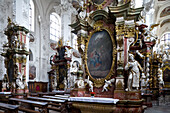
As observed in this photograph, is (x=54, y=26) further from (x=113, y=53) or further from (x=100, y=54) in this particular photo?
(x=113, y=53)

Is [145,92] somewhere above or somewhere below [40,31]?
below

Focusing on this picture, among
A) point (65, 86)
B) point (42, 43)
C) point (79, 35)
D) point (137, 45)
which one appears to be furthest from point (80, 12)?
point (42, 43)

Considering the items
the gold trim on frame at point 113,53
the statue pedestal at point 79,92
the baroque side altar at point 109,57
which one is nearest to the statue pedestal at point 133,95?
the baroque side altar at point 109,57

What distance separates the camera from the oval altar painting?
5.83 m

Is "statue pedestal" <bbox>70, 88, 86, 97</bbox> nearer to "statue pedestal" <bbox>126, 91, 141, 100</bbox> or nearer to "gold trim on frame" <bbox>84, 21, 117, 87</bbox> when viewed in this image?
"gold trim on frame" <bbox>84, 21, 117, 87</bbox>

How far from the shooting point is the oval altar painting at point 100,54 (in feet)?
19.1

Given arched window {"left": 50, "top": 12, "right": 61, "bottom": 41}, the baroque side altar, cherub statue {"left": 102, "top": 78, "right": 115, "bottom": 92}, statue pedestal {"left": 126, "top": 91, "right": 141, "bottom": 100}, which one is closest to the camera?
statue pedestal {"left": 126, "top": 91, "right": 141, "bottom": 100}

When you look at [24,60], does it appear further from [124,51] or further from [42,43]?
[42,43]

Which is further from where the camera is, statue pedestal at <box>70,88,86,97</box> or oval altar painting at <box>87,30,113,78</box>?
statue pedestal at <box>70,88,86,97</box>

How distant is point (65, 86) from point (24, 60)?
4747mm

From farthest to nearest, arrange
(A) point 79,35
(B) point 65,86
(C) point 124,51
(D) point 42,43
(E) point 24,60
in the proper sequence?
(D) point 42,43 < (B) point 65,86 < (E) point 24,60 < (A) point 79,35 < (C) point 124,51

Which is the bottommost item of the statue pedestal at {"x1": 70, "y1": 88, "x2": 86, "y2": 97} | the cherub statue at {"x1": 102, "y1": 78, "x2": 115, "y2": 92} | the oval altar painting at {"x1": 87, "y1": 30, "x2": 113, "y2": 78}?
the statue pedestal at {"x1": 70, "y1": 88, "x2": 86, "y2": 97}

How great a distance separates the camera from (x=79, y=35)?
6500 mm

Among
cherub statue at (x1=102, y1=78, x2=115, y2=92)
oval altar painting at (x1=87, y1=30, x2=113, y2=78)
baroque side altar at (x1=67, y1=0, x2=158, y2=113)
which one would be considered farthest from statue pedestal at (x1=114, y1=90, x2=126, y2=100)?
oval altar painting at (x1=87, y1=30, x2=113, y2=78)
